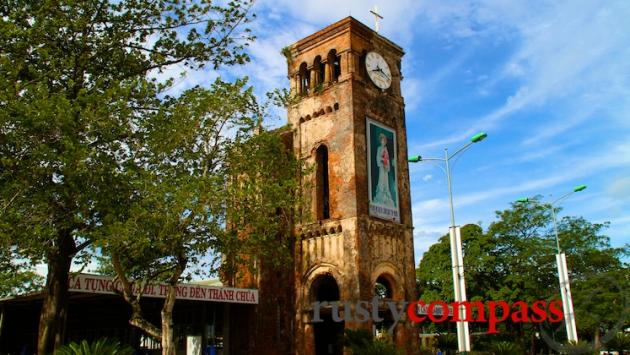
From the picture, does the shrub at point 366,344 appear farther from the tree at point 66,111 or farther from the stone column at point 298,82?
the stone column at point 298,82

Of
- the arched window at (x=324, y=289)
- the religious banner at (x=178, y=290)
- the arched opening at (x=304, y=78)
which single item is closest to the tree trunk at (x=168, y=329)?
the religious banner at (x=178, y=290)

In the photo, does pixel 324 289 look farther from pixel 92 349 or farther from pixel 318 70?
pixel 92 349

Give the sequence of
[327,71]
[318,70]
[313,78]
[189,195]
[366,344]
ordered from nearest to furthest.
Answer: [189,195], [366,344], [327,71], [313,78], [318,70]

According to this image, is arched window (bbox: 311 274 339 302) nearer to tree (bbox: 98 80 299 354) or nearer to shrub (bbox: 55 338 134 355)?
tree (bbox: 98 80 299 354)

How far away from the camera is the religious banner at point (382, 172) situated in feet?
89.1

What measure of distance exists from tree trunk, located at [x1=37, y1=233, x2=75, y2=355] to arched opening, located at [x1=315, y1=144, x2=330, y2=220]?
13644mm

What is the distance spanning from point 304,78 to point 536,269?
18809mm

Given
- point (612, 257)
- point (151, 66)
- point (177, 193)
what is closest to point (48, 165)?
point (177, 193)

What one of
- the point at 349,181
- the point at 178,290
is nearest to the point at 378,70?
the point at 349,181

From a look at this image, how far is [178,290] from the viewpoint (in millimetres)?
23359

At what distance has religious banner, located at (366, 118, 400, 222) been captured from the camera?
27172 mm

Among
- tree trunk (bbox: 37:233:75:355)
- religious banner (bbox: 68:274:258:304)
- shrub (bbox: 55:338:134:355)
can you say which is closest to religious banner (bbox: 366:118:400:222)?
religious banner (bbox: 68:274:258:304)

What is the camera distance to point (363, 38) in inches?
1168

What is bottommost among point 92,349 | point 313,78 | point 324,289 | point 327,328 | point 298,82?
point 92,349
